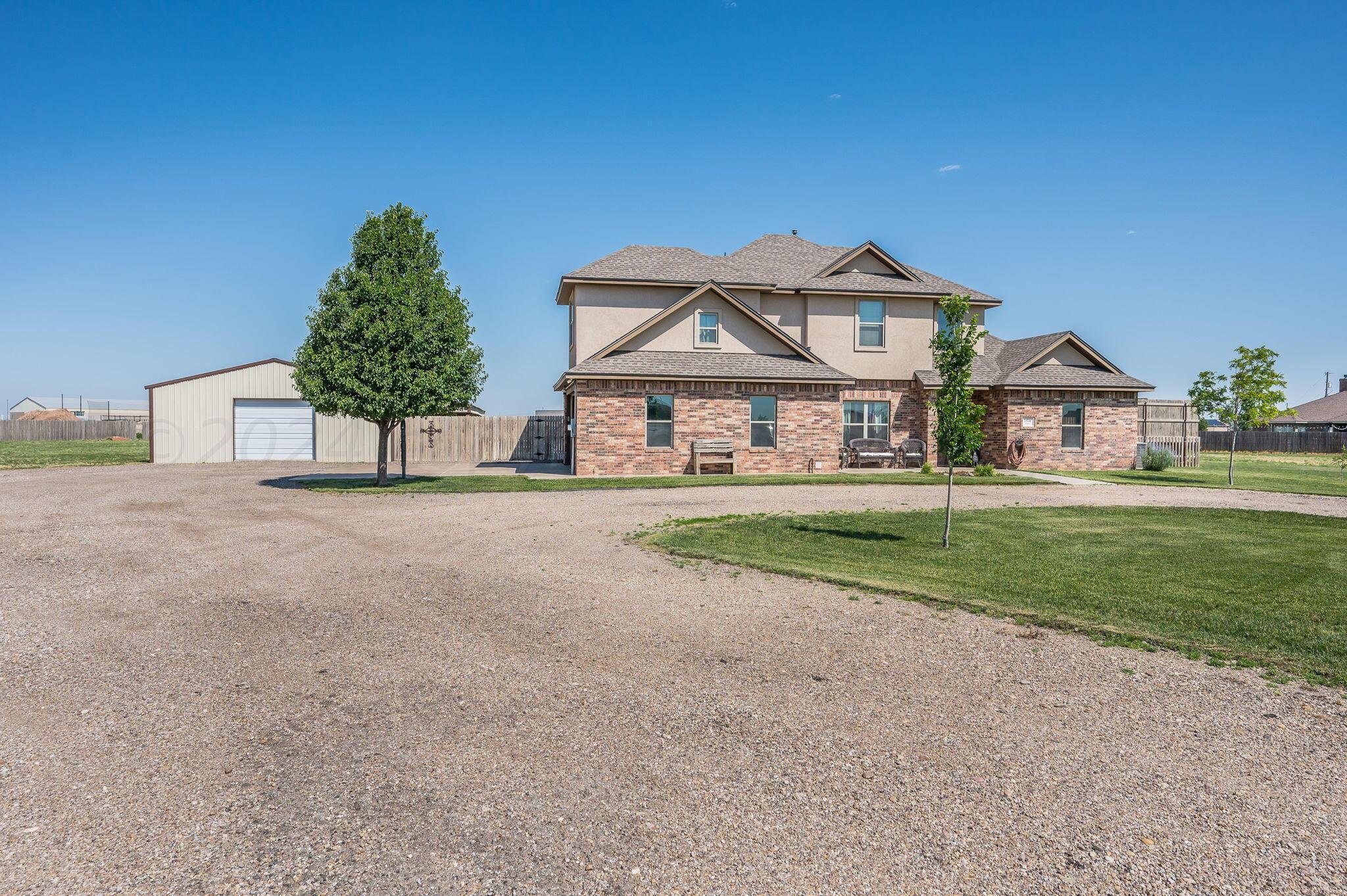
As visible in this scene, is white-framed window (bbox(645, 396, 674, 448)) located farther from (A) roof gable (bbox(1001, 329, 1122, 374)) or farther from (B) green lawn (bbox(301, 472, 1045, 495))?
(A) roof gable (bbox(1001, 329, 1122, 374))

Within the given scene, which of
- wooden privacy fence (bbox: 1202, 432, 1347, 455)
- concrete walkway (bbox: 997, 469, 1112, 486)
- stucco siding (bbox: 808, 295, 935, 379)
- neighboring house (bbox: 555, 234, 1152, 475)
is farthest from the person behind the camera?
wooden privacy fence (bbox: 1202, 432, 1347, 455)

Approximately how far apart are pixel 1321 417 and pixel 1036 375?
179 ft

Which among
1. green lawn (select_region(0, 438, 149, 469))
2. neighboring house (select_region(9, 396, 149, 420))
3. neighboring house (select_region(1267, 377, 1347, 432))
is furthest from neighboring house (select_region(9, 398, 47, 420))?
neighboring house (select_region(1267, 377, 1347, 432))

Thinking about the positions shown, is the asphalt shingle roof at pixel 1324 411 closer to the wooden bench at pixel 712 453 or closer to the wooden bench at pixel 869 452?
the wooden bench at pixel 869 452

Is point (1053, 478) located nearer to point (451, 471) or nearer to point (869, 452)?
point (869, 452)

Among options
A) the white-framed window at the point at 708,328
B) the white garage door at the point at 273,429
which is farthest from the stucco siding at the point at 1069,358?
the white garage door at the point at 273,429

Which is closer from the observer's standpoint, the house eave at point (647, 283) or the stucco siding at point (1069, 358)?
the house eave at point (647, 283)

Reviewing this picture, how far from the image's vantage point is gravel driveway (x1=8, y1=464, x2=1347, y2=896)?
312cm

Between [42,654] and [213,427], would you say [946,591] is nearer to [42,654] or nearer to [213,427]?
[42,654]

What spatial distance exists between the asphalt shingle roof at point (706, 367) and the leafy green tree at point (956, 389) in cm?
1185

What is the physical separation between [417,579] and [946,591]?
5.73m

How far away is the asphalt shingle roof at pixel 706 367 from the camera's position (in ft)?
73.4

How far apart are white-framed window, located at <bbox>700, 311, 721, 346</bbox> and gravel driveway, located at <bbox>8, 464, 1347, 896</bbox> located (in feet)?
55.7

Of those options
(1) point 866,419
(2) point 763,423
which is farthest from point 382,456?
(1) point 866,419
